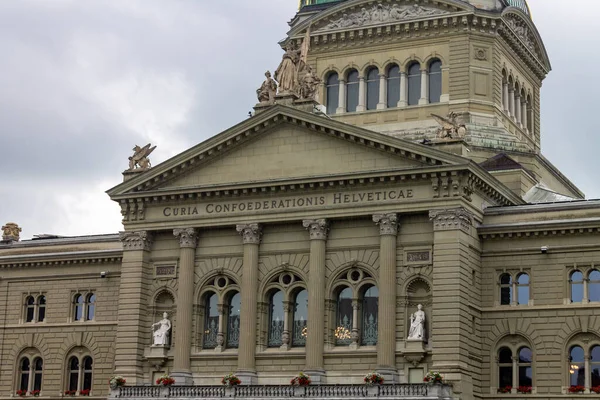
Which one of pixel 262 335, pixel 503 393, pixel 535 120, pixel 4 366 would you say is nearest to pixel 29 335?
pixel 4 366

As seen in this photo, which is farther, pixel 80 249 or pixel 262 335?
pixel 80 249

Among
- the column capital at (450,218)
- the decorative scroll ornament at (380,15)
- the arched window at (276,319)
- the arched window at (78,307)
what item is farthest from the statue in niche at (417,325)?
the decorative scroll ornament at (380,15)

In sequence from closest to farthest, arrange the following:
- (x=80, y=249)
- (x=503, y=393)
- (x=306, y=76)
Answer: (x=503, y=393) → (x=306, y=76) → (x=80, y=249)

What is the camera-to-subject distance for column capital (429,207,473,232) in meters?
53.7

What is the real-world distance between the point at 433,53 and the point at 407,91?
2641 millimetres

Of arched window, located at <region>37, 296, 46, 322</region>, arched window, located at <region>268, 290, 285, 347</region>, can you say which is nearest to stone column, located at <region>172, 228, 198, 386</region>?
arched window, located at <region>268, 290, 285, 347</region>

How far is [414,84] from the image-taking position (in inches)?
2783

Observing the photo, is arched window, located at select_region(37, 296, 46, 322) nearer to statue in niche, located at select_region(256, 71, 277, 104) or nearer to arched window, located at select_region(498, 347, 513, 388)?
statue in niche, located at select_region(256, 71, 277, 104)

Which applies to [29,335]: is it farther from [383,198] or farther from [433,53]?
[433,53]

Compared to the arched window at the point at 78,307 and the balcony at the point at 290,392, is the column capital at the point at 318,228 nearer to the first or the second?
the balcony at the point at 290,392

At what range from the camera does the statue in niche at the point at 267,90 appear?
59.6 metres

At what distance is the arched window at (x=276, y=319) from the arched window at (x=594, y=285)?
1415cm

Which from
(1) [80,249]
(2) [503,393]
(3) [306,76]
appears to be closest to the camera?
(2) [503,393]

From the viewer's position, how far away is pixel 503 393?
181ft
